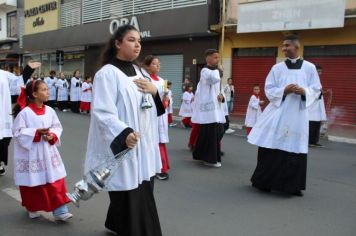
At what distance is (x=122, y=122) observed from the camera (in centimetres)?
335

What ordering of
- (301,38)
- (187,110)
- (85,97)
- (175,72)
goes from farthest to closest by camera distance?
(175,72), (85,97), (301,38), (187,110)

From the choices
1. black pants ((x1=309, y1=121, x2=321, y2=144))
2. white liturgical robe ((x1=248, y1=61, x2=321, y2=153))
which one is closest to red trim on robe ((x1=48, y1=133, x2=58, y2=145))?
white liturgical robe ((x1=248, y1=61, x2=321, y2=153))

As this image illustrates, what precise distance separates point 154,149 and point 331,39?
41.3ft

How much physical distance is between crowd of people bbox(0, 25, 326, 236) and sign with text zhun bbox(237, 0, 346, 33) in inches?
306

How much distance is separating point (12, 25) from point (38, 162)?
A: 3566 cm

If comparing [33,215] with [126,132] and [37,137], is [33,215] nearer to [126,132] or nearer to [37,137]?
[37,137]

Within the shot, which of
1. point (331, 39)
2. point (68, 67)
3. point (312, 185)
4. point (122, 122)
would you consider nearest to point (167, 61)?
point (331, 39)

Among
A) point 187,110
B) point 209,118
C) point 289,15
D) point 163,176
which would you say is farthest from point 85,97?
point 163,176

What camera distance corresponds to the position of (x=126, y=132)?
3.26 m

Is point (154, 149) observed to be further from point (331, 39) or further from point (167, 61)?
point (167, 61)

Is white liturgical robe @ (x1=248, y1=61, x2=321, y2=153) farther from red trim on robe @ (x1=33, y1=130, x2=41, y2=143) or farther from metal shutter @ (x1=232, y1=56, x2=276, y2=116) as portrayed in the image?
metal shutter @ (x1=232, y1=56, x2=276, y2=116)

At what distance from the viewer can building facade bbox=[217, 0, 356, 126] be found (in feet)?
46.6

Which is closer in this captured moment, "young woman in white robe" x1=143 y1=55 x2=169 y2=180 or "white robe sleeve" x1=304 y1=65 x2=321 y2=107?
"white robe sleeve" x1=304 y1=65 x2=321 y2=107

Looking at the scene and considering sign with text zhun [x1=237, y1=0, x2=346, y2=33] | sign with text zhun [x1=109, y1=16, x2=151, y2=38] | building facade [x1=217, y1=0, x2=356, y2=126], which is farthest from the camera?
sign with text zhun [x1=109, y1=16, x2=151, y2=38]
